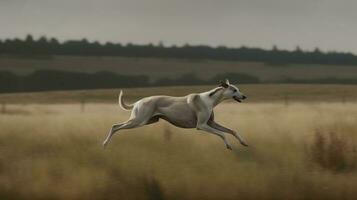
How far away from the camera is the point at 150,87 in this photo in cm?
2766

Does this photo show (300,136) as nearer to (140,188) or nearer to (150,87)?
(140,188)

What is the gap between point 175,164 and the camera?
486 inches

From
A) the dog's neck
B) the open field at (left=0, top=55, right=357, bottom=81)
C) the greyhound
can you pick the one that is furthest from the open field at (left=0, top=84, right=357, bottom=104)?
the dog's neck

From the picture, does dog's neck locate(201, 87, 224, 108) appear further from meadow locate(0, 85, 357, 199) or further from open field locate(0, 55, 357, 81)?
open field locate(0, 55, 357, 81)

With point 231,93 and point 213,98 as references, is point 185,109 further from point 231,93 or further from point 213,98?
point 231,93

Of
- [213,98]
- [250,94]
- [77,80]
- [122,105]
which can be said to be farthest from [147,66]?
[213,98]

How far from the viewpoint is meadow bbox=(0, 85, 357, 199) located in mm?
11906

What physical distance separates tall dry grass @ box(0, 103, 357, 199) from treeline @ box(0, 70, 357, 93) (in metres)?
12.1

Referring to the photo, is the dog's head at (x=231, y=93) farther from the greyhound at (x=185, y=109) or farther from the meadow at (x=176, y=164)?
the meadow at (x=176, y=164)

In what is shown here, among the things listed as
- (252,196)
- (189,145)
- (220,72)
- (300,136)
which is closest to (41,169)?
(189,145)

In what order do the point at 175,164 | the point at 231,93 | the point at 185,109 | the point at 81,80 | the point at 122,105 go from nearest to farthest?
the point at 231,93
the point at 185,109
the point at 122,105
the point at 175,164
the point at 81,80

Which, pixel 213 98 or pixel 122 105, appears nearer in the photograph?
pixel 213 98

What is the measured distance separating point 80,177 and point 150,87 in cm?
1567

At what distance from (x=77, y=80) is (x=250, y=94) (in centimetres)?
972
